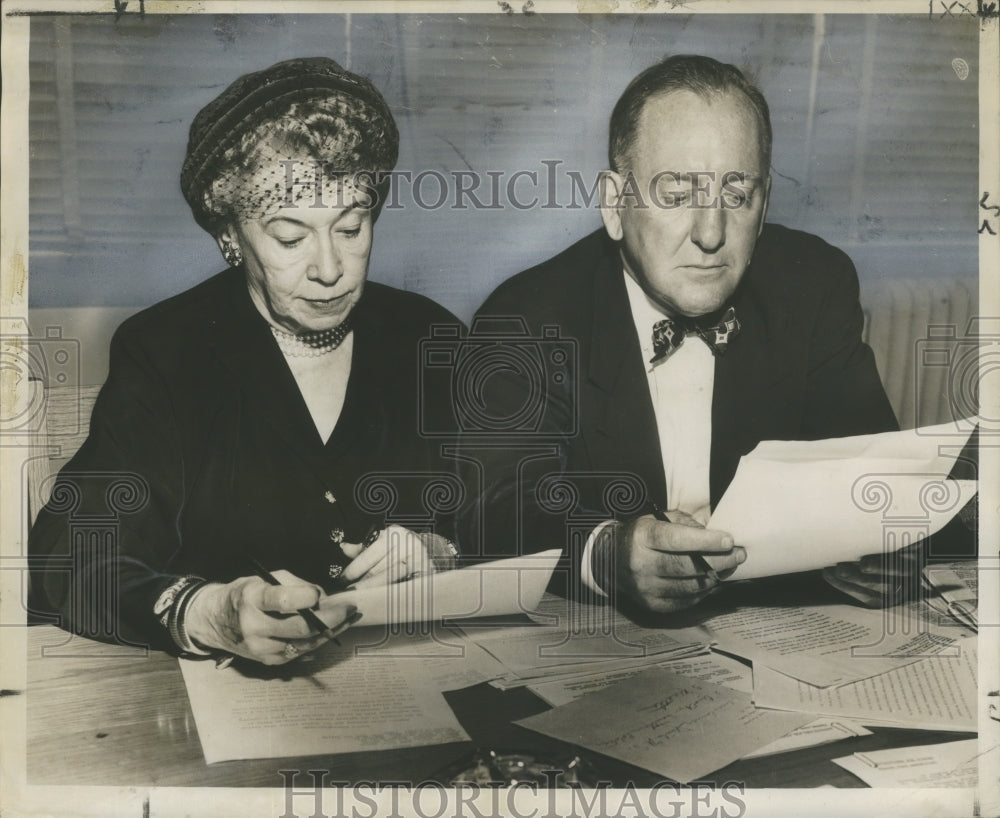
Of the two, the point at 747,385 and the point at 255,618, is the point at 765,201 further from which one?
the point at 255,618

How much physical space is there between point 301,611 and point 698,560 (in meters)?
0.82

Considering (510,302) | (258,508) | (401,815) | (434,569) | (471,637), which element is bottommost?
(401,815)

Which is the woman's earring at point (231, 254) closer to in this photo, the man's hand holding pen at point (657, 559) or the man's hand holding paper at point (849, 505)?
the man's hand holding pen at point (657, 559)

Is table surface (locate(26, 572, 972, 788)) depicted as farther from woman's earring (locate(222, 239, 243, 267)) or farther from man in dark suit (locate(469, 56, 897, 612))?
woman's earring (locate(222, 239, 243, 267))

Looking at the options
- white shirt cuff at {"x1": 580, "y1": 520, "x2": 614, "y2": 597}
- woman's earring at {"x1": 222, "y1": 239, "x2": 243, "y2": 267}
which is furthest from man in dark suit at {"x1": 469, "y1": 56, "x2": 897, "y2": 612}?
woman's earring at {"x1": 222, "y1": 239, "x2": 243, "y2": 267}

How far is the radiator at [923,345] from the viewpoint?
7.08ft

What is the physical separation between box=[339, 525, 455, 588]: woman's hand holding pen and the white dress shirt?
0.47 m

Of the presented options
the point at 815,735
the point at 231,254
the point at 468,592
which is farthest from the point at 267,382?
the point at 815,735

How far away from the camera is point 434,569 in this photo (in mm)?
2090

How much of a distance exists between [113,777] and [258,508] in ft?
2.00

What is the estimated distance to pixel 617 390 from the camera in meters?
2.12

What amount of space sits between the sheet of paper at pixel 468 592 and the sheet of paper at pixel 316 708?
0.11m

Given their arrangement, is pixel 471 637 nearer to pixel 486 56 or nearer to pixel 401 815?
pixel 401 815

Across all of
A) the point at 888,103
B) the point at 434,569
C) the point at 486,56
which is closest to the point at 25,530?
the point at 434,569
